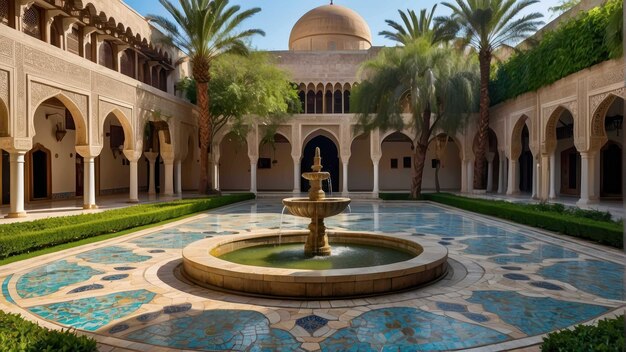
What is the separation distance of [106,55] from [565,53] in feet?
61.2

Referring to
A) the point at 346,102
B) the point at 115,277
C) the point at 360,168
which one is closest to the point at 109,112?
the point at 115,277

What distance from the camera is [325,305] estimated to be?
5.08m

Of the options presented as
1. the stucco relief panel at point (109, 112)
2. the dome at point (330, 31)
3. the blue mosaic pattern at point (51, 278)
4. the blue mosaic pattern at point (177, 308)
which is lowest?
the blue mosaic pattern at point (177, 308)

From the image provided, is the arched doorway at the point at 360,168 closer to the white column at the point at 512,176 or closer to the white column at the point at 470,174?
the white column at the point at 470,174

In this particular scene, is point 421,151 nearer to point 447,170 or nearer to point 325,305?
point 447,170

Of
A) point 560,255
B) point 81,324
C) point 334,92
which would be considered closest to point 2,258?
point 81,324

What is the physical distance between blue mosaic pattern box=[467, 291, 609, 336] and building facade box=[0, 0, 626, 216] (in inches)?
443

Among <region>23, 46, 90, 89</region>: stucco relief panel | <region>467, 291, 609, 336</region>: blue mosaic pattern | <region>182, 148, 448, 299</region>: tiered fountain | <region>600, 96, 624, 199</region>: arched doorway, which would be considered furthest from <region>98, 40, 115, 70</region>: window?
<region>600, 96, 624, 199</region>: arched doorway

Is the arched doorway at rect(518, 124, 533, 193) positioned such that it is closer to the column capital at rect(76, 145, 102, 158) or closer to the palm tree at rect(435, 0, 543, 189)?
the palm tree at rect(435, 0, 543, 189)

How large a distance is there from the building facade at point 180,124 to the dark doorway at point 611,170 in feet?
0.16

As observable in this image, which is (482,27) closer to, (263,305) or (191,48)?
(191,48)

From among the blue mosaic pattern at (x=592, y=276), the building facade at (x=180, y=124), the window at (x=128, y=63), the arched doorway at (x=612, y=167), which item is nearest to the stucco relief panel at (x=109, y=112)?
the building facade at (x=180, y=124)

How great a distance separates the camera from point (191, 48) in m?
18.9

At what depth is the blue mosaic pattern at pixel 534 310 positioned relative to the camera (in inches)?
175
